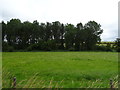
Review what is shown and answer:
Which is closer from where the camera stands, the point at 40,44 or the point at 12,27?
the point at 40,44

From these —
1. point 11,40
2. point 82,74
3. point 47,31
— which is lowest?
point 82,74

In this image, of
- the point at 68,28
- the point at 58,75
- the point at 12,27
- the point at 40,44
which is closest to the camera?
the point at 58,75

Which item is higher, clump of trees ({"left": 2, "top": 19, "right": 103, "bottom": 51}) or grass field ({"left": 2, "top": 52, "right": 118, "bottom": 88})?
clump of trees ({"left": 2, "top": 19, "right": 103, "bottom": 51})

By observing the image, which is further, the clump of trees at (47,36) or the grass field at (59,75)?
the clump of trees at (47,36)

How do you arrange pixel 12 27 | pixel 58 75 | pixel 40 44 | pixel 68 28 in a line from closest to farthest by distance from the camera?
pixel 58 75 < pixel 40 44 < pixel 12 27 < pixel 68 28

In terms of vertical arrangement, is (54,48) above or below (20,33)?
below

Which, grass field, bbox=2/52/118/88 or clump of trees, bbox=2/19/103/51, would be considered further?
clump of trees, bbox=2/19/103/51

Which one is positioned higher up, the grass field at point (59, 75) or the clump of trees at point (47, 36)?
the clump of trees at point (47, 36)

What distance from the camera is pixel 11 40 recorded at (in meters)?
76.4

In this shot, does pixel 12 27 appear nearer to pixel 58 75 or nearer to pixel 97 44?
pixel 97 44

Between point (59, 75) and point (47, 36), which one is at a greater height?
point (47, 36)

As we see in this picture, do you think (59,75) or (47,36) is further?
(47,36)

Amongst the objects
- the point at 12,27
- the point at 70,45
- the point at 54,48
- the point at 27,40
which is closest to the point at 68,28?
the point at 70,45

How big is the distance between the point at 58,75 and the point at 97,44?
240ft
